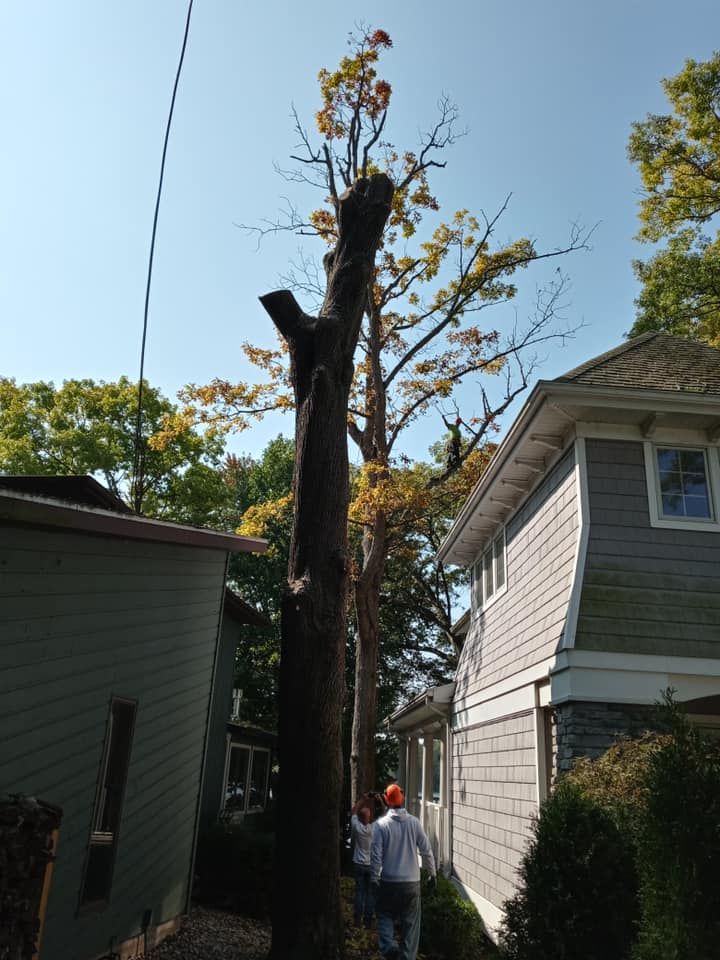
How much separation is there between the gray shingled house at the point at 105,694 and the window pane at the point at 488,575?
5.65m

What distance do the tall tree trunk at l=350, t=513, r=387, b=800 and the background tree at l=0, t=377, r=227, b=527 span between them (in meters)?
17.1

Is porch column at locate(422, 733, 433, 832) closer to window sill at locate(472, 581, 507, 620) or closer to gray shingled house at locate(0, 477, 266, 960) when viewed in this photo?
window sill at locate(472, 581, 507, 620)

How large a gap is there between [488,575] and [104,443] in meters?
22.7

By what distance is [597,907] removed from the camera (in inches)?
233

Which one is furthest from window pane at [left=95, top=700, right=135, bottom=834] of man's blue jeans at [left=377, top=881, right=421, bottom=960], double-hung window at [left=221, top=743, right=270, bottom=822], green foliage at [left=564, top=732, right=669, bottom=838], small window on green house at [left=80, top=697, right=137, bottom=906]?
double-hung window at [left=221, top=743, right=270, bottom=822]

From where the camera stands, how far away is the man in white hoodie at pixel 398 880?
750 centimetres

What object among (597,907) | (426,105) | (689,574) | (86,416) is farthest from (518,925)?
(86,416)

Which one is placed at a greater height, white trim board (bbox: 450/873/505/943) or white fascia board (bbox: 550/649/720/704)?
white fascia board (bbox: 550/649/720/704)

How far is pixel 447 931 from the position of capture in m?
8.83

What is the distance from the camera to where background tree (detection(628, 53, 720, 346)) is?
18188 mm

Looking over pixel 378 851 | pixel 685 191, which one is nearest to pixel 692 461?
pixel 378 851

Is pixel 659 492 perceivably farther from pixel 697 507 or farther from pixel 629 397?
pixel 629 397

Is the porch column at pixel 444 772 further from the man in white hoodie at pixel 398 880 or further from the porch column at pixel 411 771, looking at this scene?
the man in white hoodie at pixel 398 880

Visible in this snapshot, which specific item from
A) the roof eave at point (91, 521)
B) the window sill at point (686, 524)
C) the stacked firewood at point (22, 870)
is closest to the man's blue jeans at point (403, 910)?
the roof eave at point (91, 521)
